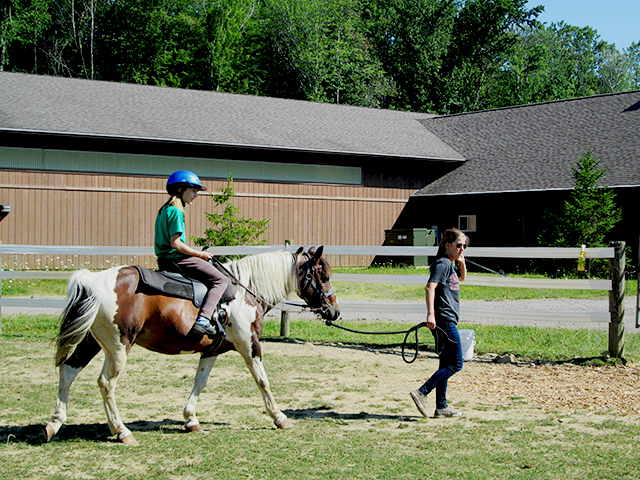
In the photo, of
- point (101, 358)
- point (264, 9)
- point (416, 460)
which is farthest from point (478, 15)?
point (416, 460)

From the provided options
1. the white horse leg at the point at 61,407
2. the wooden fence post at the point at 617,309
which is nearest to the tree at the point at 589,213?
the wooden fence post at the point at 617,309

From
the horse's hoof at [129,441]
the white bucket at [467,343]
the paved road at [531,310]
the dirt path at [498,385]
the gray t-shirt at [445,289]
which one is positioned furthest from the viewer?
the paved road at [531,310]

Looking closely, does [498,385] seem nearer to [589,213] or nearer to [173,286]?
[173,286]

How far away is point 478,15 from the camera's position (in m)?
50.6

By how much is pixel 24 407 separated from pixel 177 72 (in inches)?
1679

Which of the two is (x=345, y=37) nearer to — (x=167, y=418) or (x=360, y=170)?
(x=360, y=170)

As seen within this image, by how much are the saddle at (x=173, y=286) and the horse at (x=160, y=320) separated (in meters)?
0.05

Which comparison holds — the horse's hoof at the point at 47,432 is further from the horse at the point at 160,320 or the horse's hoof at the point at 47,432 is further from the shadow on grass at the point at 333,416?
the shadow on grass at the point at 333,416

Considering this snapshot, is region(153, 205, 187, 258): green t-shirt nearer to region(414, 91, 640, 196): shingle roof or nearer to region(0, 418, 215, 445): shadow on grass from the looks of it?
region(0, 418, 215, 445): shadow on grass

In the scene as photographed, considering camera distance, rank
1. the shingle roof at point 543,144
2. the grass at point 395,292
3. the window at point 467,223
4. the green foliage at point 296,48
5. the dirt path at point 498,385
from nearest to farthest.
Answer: the dirt path at point 498,385, the grass at point 395,292, the shingle roof at point 543,144, the window at point 467,223, the green foliage at point 296,48

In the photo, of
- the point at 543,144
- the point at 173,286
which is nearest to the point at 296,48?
the point at 543,144

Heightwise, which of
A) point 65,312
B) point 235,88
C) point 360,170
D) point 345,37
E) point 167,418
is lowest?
point 167,418

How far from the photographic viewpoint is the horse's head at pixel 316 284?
6625 millimetres

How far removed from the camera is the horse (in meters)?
5.71
